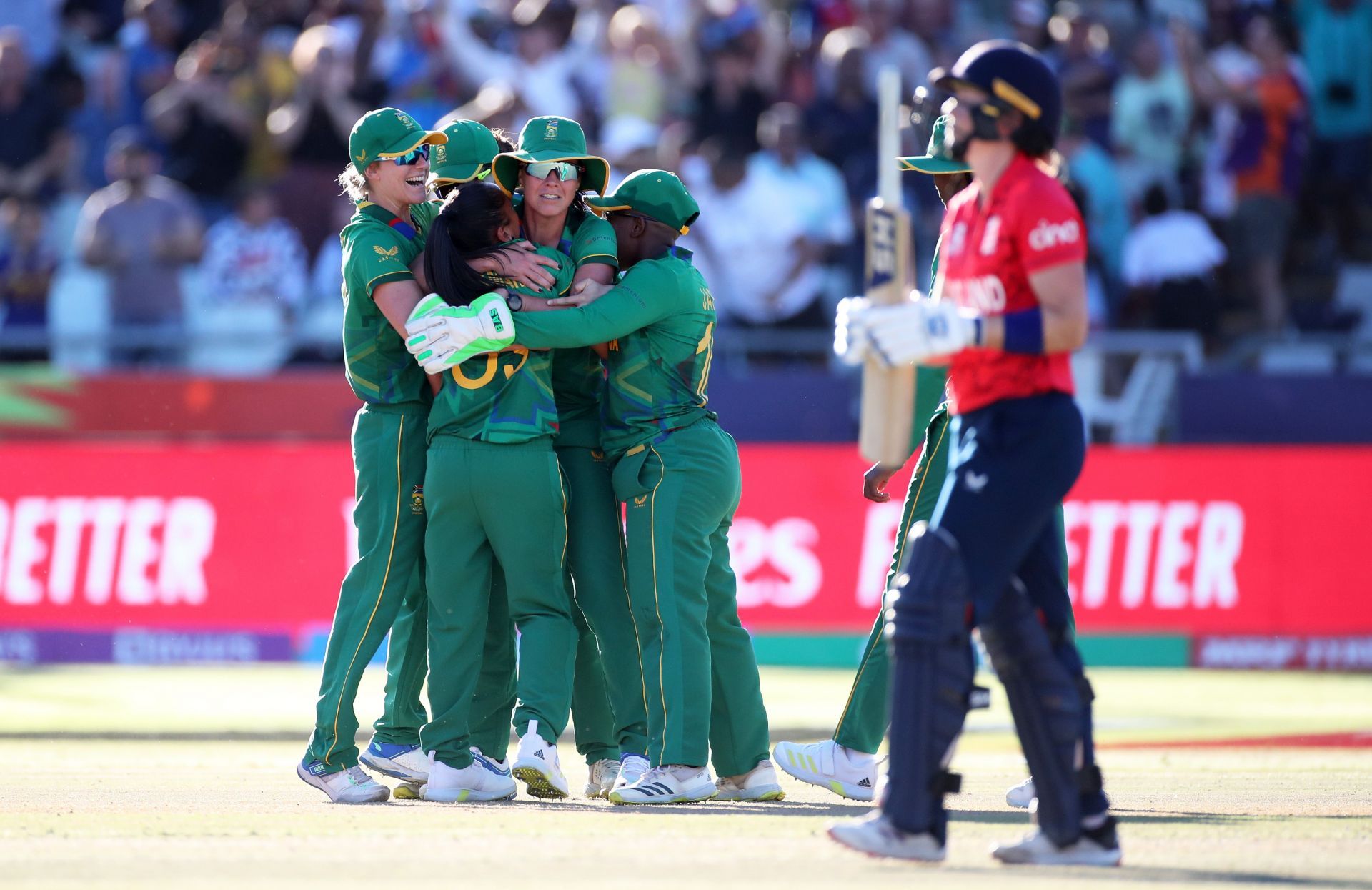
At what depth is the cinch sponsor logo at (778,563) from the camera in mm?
13148

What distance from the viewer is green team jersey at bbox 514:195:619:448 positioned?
23.4 feet

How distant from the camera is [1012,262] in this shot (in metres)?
5.30

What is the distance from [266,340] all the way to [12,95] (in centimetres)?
381

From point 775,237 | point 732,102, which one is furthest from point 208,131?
point 775,237

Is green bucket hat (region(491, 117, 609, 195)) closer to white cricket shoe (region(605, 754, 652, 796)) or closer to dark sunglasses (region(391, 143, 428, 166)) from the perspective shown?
dark sunglasses (region(391, 143, 428, 166))

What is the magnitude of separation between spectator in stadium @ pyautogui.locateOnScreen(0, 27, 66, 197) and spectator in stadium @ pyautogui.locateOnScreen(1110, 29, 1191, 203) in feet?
29.8

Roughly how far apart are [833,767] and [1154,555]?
21.7 feet

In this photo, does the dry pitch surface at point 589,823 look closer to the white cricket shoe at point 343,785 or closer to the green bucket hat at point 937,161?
the white cricket shoe at point 343,785

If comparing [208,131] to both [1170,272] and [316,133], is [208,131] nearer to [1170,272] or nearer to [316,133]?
[316,133]

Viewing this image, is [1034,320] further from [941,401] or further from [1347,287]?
[1347,287]

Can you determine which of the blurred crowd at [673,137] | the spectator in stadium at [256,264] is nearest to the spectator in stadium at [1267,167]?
the blurred crowd at [673,137]

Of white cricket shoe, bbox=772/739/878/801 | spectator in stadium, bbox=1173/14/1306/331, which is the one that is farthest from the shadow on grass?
spectator in stadium, bbox=1173/14/1306/331

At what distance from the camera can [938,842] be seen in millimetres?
5191

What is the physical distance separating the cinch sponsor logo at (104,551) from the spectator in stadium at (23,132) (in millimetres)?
4136
